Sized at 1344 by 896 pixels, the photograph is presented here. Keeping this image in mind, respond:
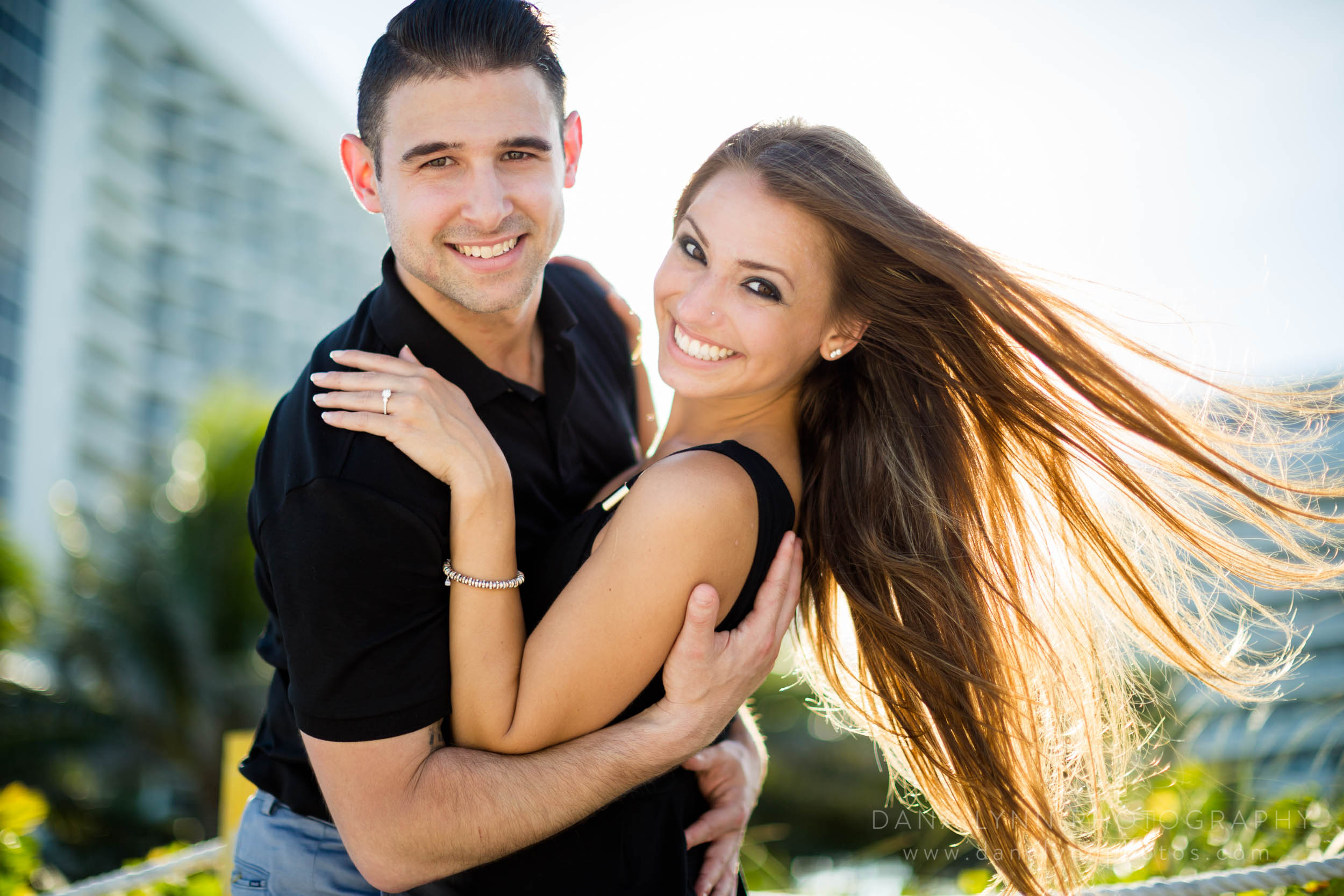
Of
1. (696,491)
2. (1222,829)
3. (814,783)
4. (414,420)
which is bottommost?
(814,783)

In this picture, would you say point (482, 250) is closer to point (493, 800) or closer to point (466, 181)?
point (466, 181)

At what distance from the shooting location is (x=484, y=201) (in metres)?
2.40

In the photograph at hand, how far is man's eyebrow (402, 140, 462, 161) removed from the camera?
2.36m

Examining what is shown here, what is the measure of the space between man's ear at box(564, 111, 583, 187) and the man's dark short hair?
30 centimetres

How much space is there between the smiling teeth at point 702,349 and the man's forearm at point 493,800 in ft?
3.31

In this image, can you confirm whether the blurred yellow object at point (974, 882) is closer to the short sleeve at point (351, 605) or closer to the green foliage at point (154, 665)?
the short sleeve at point (351, 605)

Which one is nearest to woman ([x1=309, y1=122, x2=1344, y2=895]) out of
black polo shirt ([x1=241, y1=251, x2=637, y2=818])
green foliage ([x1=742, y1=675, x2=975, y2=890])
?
black polo shirt ([x1=241, y1=251, x2=637, y2=818])

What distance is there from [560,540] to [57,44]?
2019cm

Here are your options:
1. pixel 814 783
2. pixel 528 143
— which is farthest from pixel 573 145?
pixel 814 783

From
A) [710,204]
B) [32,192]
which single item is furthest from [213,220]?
[710,204]

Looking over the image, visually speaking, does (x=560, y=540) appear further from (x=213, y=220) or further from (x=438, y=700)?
(x=213, y=220)

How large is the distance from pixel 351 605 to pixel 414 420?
0.40 m

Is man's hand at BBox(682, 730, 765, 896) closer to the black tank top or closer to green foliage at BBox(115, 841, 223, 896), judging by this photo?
the black tank top

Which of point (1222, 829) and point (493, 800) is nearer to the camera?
point (493, 800)
